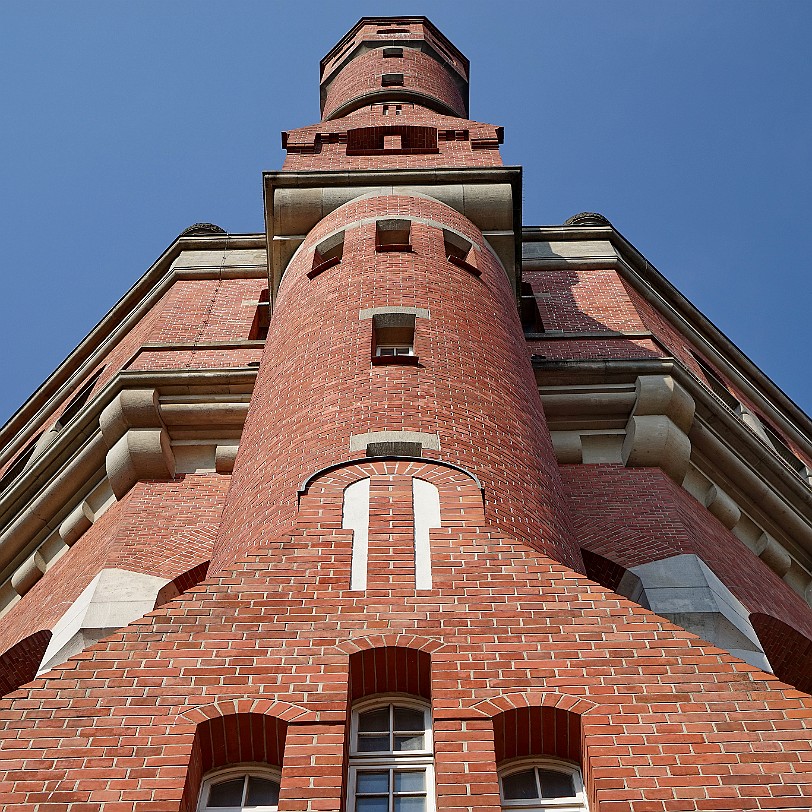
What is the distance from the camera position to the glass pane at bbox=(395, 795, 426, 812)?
7605 millimetres

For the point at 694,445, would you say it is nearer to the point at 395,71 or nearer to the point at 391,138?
the point at 391,138

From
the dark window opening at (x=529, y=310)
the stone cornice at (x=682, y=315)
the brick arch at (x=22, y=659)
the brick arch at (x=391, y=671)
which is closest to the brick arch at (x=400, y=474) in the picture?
the brick arch at (x=391, y=671)

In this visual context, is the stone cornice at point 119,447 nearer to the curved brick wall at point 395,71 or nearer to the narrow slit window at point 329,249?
the narrow slit window at point 329,249

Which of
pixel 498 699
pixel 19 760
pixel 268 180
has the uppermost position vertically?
pixel 268 180

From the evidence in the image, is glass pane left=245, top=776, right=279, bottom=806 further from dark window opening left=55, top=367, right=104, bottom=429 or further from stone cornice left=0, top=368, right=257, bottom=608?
dark window opening left=55, top=367, right=104, bottom=429

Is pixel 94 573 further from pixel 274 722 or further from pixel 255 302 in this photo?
pixel 255 302

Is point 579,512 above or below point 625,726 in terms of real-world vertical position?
above

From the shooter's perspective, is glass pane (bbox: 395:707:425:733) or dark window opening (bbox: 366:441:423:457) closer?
glass pane (bbox: 395:707:425:733)

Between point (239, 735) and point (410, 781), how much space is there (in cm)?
111

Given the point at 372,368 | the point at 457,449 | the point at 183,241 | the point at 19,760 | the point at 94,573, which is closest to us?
the point at 19,760

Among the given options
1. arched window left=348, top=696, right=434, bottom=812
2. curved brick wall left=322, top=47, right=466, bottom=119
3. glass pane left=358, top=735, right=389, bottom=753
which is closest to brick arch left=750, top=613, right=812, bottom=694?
arched window left=348, top=696, right=434, bottom=812

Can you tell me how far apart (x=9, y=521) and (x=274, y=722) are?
11815 millimetres

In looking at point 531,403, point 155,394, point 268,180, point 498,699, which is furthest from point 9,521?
point 498,699

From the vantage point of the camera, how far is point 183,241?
27734 millimetres
